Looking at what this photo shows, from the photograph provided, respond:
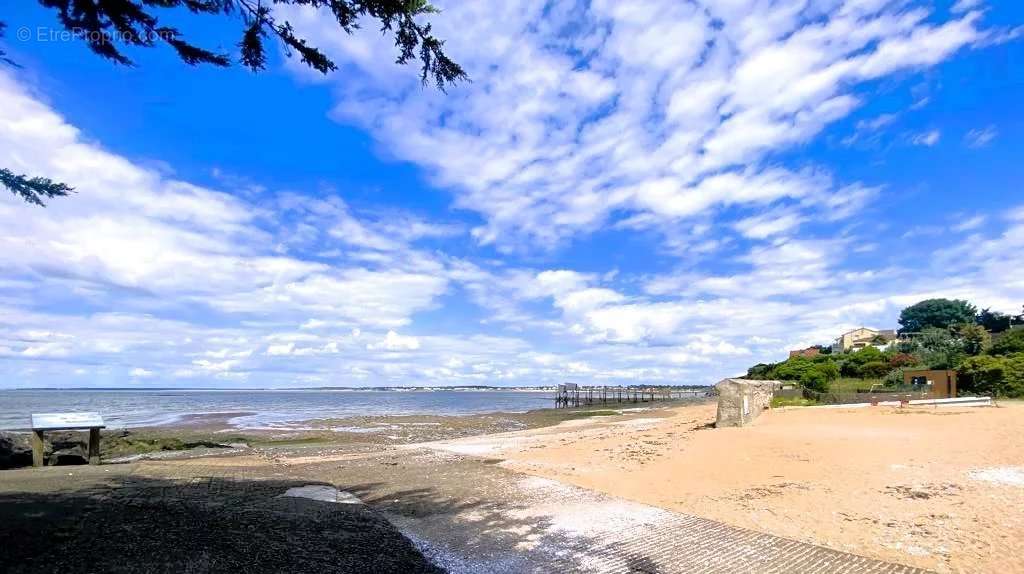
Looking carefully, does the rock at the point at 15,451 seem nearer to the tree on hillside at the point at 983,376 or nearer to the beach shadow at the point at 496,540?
the beach shadow at the point at 496,540

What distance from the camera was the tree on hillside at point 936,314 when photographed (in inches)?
3418

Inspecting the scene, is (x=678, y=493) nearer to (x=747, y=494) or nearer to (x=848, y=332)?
(x=747, y=494)

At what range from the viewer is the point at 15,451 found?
1241 centimetres

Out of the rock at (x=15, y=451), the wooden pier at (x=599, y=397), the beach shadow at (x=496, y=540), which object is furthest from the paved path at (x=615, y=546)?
the wooden pier at (x=599, y=397)

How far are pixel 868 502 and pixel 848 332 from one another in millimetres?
117863

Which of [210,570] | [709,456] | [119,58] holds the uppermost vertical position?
[119,58]

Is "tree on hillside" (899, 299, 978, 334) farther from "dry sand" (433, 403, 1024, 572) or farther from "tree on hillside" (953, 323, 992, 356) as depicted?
"dry sand" (433, 403, 1024, 572)

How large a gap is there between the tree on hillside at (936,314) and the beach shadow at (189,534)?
98.2 m

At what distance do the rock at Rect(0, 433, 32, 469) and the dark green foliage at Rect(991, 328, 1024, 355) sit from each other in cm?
4538

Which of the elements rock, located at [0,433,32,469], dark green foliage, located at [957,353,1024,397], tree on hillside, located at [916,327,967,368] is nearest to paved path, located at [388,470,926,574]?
rock, located at [0,433,32,469]

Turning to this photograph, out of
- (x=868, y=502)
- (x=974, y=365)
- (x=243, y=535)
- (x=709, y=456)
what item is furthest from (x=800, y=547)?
(x=974, y=365)

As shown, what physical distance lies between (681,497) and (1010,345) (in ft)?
126

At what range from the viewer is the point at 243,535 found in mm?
5848

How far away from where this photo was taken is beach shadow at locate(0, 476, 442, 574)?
478 centimetres
